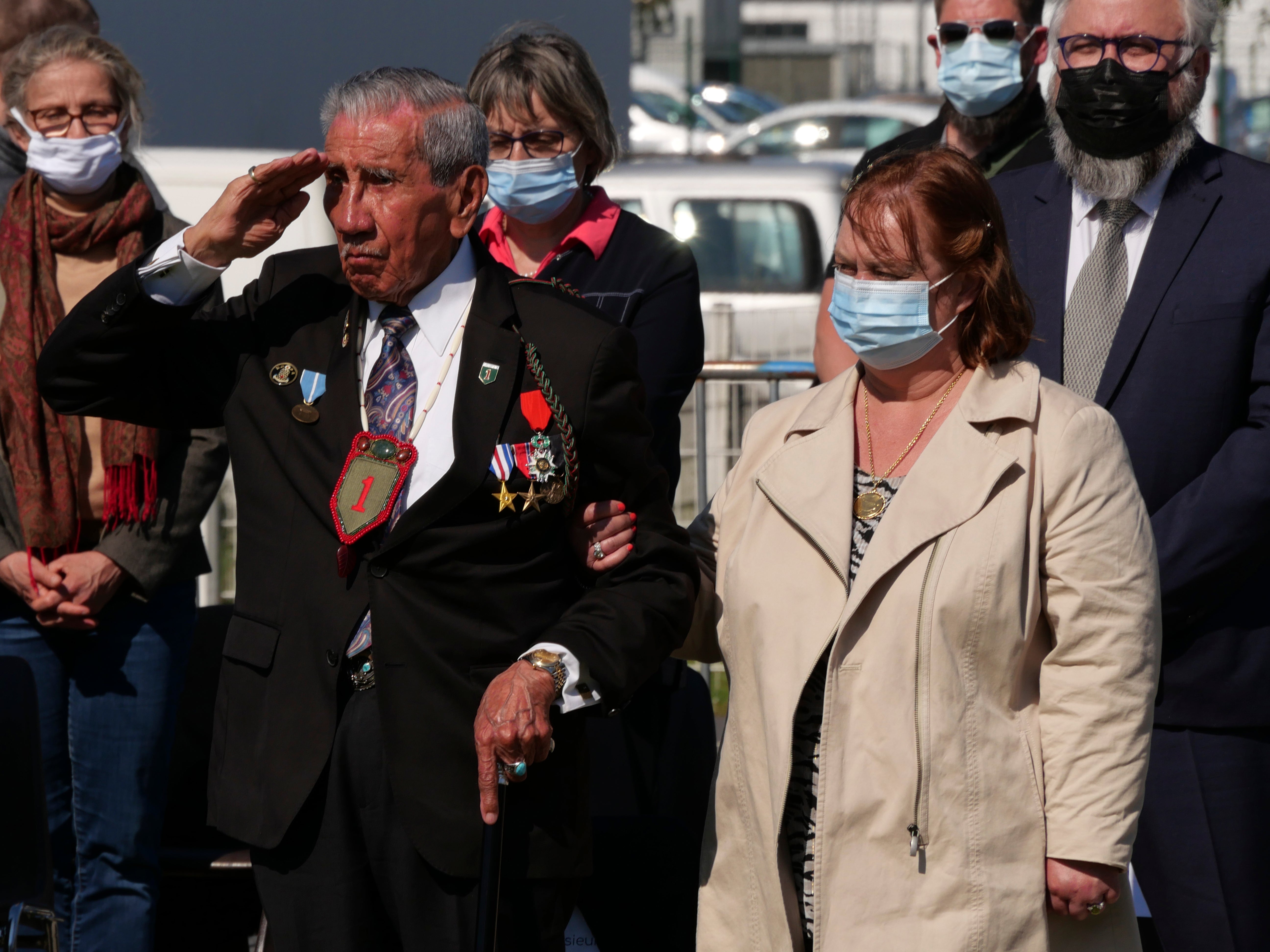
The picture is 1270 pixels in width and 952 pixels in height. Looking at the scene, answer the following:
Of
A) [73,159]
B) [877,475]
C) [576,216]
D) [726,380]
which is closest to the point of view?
[877,475]

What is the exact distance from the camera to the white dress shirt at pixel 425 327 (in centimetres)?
269

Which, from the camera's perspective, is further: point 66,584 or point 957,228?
point 66,584

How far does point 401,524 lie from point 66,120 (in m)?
1.81

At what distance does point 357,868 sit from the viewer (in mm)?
2646

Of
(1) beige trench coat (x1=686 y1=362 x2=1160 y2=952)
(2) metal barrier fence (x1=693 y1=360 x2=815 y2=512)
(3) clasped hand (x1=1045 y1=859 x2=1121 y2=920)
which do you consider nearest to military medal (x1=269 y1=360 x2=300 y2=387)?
(1) beige trench coat (x1=686 y1=362 x2=1160 y2=952)

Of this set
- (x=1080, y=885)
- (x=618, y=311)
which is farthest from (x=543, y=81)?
(x=1080, y=885)

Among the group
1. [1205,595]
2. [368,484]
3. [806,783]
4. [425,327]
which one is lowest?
[806,783]

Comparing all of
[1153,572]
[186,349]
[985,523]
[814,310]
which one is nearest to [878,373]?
[985,523]

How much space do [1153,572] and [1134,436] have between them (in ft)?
1.96

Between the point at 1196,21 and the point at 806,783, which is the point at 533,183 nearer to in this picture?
the point at 1196,21

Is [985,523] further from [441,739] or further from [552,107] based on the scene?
[552,107]

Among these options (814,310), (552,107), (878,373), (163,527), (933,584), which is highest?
(552,107)

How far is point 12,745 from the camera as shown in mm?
3371

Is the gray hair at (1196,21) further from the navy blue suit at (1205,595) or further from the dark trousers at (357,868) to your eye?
the dark trousers at (357,868)
